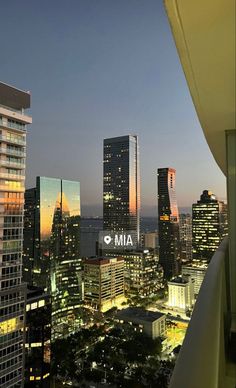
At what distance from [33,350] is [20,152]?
21.0 ft

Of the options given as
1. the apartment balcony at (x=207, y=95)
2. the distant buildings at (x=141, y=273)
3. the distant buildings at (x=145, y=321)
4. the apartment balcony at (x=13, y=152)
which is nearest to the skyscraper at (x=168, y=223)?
the distant buildings at (x=141, y=273)

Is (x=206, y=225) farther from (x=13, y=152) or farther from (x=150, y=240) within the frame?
(x=13, y=152)

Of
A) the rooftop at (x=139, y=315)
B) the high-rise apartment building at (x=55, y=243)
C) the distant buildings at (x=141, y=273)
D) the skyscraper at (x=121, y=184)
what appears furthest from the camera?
the skyscraper at (x=121, y=184)

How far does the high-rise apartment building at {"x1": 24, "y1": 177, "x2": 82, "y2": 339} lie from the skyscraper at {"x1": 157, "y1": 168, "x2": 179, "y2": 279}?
994 centimetres

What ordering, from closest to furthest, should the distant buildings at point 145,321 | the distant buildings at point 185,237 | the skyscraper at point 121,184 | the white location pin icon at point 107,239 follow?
the distant buildings at point 145,321, the white location pin icon at point 107,239, the distant buildings at point 185,237, the skyscraper at point 121,184

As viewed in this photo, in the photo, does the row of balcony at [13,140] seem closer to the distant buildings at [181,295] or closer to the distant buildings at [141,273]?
the distant buildings at [181,295]

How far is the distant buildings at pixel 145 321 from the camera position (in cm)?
1347

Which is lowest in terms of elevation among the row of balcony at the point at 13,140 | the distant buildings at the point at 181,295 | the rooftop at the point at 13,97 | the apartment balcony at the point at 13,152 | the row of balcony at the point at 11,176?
the distant buildings at the point at 181,295

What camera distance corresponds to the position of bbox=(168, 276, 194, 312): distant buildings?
19.3 m

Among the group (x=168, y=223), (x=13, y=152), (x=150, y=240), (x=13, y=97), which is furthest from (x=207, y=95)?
(x=168, y=223)

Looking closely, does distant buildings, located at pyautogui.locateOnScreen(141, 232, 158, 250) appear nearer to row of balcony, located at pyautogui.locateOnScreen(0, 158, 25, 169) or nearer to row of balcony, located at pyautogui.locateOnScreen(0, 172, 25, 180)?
row of balcony, located at pyautogui.locateOnScreen(0, 172, 25, 180)

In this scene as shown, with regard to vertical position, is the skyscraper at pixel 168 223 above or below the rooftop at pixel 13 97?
below

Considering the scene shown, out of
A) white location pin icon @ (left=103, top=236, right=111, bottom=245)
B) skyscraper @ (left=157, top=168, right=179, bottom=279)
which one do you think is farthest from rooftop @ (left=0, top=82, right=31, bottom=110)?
skyscraper @ (left=157, top=168, right=179, bottom=279)

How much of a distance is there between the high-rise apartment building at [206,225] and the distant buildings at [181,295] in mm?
7504
